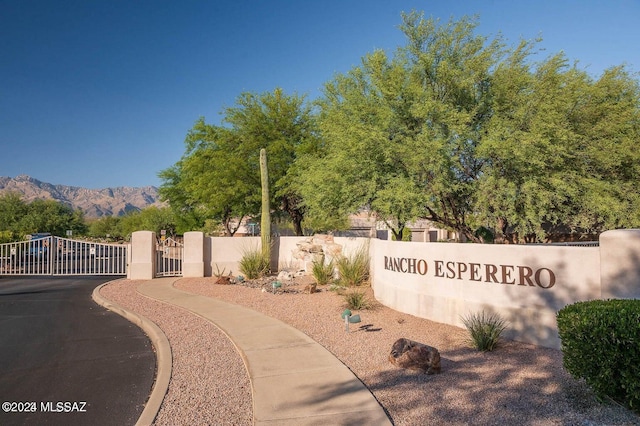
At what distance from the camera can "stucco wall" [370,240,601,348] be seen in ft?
23.5

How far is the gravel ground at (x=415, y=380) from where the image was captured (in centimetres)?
480

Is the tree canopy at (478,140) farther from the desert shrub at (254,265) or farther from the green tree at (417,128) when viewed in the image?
the desert shrub at (254,265)

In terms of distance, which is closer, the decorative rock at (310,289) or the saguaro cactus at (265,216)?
the decorative rock at (310,289)

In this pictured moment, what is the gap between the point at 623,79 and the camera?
15328 mm

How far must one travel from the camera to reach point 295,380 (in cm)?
588

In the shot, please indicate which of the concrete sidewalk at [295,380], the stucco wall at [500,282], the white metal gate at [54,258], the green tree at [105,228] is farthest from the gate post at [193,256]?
A: the green tree at [105,228]

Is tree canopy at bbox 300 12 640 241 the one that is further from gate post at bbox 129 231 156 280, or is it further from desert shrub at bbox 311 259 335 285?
gate post at bbox 129 231 156 280

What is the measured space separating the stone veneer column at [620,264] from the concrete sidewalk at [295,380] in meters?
4.11

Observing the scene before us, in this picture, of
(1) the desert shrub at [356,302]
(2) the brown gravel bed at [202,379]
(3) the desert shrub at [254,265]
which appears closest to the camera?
(2) the brown gravel bed at [202,379]

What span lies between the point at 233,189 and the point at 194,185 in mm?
3834

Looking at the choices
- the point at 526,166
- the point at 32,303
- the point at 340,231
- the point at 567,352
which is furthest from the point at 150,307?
the point at 340,231

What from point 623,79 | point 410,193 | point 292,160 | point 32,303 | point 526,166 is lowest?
point 32,303

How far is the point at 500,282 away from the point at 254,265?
11.4 m

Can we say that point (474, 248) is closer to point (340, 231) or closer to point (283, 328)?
point (283, 328)
